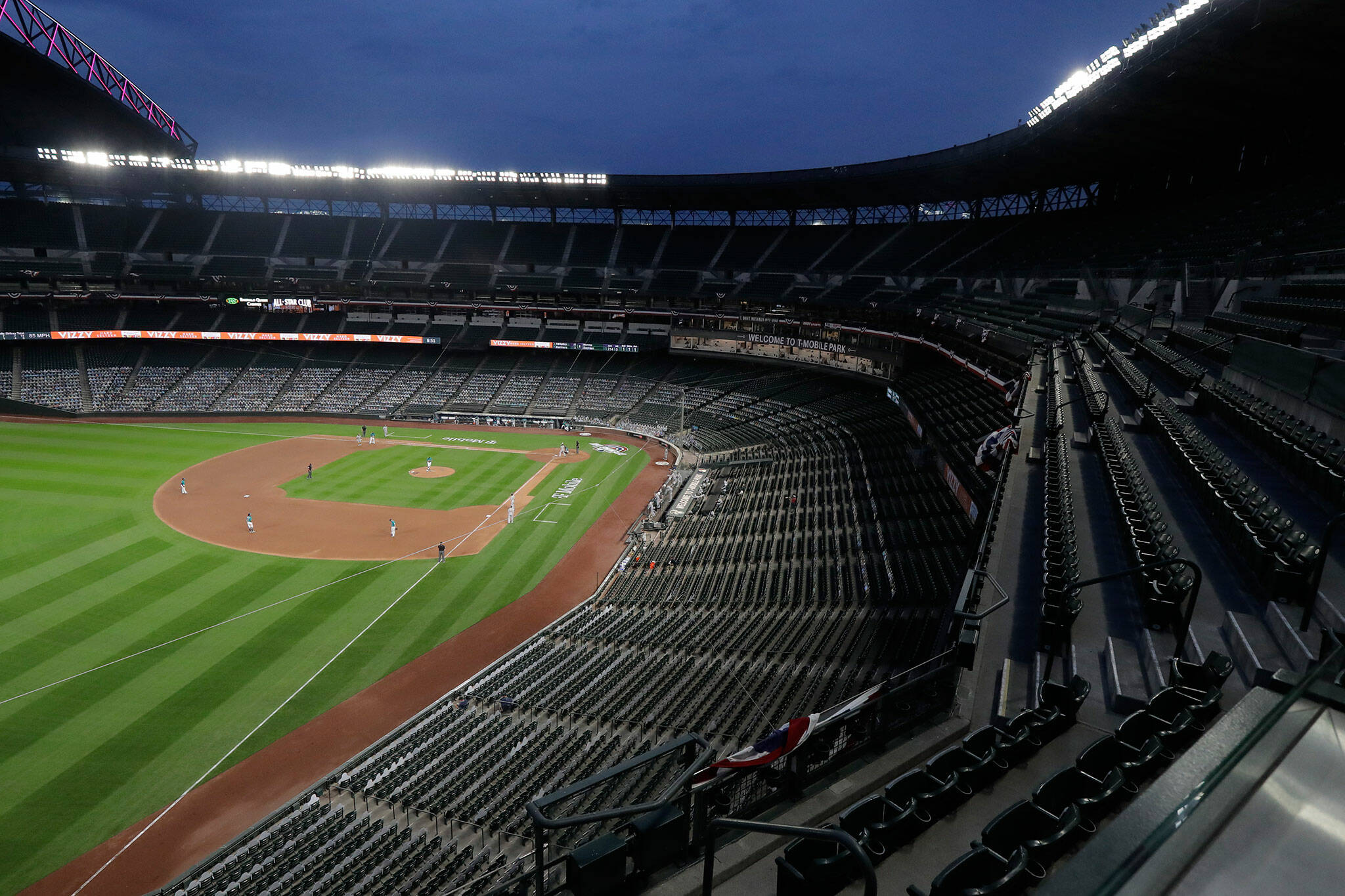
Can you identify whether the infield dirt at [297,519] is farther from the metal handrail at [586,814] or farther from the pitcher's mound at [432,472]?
the metal handrail at [586,814]

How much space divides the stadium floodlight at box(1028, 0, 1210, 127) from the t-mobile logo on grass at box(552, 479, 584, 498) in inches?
1339

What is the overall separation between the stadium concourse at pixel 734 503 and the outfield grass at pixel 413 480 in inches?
21.9

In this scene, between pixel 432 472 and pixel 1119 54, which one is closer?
pixel 1119 54

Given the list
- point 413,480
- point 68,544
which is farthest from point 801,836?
point 413,480

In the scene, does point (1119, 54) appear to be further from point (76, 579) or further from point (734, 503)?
point (76, 579)

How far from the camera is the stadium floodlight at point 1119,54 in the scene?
82.8 ft

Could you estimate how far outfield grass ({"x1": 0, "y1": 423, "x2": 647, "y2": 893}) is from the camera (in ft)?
51.8

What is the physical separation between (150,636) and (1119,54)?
4528 cm

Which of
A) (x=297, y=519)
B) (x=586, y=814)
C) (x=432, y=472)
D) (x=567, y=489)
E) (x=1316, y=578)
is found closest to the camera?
(x=586, y=814)

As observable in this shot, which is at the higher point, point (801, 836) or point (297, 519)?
point (801, 836)

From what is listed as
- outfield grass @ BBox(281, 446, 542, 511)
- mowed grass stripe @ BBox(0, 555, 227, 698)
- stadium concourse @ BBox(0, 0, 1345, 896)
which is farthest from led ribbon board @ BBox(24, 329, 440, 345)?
mowed grass stripe @ BBox(0, 555, 227, 698)

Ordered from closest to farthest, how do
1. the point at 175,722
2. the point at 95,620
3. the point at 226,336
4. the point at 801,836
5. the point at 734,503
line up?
the point at 801,836, the point at 175,722, the point at 95,620, the point at 734,503, the point at 226,336

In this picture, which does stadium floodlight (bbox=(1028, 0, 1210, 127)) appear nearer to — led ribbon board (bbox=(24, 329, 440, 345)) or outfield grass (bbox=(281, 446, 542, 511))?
outfield grass (bbox=(281, 446, 542, 511))

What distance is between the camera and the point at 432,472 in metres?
43.2
